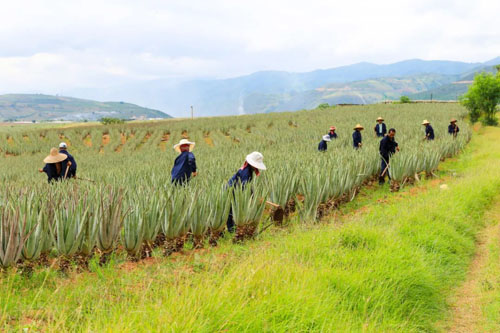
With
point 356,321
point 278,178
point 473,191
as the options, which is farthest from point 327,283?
point 473,191

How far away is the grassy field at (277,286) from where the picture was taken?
2.82m

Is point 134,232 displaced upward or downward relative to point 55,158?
downward

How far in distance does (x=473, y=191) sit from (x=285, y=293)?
633 centimetres

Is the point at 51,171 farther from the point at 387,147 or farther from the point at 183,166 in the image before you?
the point at 387,147

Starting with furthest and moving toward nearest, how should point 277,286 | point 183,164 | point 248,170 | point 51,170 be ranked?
point 51,170 → point 183,164 → point 248,170 → point 277,286

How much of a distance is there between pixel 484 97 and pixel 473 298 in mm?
34651

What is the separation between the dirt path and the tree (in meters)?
31.8

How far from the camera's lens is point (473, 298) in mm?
4191

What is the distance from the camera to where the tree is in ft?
108

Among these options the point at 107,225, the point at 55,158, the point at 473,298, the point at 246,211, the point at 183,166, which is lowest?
the point at 473,298

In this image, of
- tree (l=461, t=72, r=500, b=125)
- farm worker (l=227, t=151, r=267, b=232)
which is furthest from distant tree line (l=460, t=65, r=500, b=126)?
farm worker (l=227, t=151, r=267, b=232)

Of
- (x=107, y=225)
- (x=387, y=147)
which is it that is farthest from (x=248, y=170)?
(x=387, y=147)

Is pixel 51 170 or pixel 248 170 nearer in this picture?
pixel 248 170

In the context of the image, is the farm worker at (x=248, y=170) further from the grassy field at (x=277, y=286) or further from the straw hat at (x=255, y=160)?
the grassy field at (x=277, y=286)
